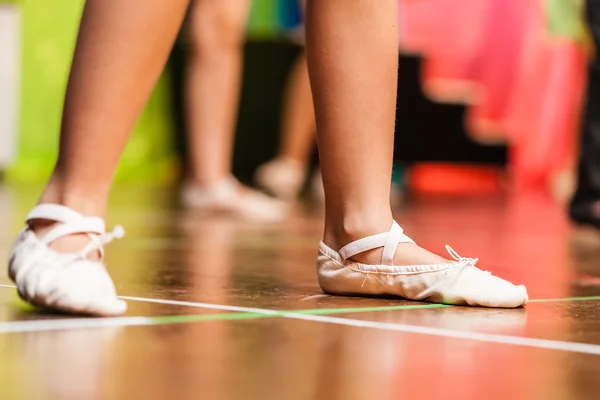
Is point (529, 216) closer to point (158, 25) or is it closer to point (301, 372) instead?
point (158, 25)

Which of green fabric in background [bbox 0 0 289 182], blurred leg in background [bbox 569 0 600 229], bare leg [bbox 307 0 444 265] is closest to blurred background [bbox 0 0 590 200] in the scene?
green fabric in background [bbox 0 0 289 182]

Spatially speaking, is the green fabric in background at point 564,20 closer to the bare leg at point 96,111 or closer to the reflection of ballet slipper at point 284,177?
the reflection of ballet slipper at point 284,177

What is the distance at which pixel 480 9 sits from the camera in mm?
5543

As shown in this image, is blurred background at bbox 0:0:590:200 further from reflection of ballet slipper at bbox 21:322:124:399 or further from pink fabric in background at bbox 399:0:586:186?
reflection of ballet slipper at bbox 21:322:124:399

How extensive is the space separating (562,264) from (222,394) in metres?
1.09

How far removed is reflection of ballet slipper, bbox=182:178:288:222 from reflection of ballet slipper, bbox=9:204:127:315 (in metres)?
1.65

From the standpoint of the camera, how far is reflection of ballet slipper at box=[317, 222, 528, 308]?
1135 mm

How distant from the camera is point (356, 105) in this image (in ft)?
3.96

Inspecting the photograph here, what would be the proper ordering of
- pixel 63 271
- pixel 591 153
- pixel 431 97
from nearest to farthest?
pixel 63 271, pixel 591 153, pixel 431 97

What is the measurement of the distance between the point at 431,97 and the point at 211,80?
8.68ft

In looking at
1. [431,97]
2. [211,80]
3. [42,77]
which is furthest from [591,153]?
[42,77]

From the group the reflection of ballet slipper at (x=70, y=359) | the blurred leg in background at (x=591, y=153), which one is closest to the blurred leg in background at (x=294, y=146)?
the blurred leg in background at (x=591, y=153)

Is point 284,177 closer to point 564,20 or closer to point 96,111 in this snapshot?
point 564,20

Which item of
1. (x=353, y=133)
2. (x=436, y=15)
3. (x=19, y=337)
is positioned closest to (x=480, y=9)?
(x=436, y=15)
